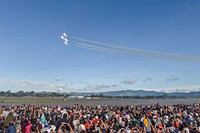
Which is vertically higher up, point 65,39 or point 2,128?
point 65,39

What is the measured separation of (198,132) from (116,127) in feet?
14.0

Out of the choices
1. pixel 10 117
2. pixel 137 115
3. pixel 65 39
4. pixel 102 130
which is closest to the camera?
pixel 102 130

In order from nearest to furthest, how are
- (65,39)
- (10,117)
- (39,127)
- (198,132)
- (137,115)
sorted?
(198,132) < (39,127) < (10,117) < (137,115) < (65,39)

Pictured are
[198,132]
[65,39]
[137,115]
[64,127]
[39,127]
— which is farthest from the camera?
[65,39]

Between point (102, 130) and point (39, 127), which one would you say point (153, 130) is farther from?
point (39, 127)

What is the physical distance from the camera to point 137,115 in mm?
19234

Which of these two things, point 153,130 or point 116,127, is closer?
point 153,130

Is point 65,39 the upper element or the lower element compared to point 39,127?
upper

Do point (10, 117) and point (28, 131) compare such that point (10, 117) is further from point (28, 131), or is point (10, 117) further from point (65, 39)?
point (65, 39)

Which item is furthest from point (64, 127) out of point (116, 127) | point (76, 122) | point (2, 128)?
point (2, 128)

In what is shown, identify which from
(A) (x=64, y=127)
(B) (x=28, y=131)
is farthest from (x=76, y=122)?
(B) (x=28, y=131)

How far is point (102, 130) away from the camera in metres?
12.0

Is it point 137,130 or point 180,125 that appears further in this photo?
point 180,125

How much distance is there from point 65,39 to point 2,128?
1467 cm
